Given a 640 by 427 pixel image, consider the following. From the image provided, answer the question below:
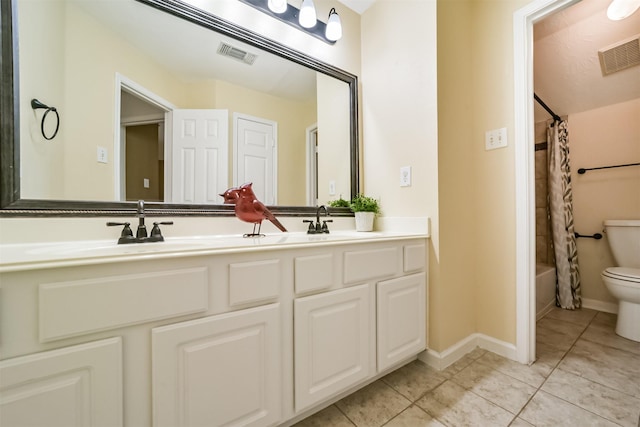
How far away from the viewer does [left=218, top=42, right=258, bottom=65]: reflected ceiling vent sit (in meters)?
1.38

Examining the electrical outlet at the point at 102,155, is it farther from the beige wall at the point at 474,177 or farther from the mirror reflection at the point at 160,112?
the beige wall at the point at 474,177

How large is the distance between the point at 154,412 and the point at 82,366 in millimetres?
224

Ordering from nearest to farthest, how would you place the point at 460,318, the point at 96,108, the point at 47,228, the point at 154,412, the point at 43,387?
the point at 43,387
the point at 154,412
the point at 47,228
the point at 96,108
the point at 460,318

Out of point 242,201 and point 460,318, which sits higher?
point 242,201

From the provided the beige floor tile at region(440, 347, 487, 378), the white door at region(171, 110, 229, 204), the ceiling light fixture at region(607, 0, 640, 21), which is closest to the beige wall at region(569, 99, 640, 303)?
the ceiling light fixture at region(607, 0, 640, 21)

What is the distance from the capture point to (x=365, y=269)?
1143 millimetres

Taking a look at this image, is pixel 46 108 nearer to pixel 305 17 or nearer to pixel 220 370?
pixel 220 370

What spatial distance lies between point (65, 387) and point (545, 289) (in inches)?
119

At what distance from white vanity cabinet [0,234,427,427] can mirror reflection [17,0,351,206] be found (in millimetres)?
598

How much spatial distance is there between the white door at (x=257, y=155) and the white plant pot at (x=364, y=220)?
0.54 metres

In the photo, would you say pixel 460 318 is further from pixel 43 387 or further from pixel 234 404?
pixel 43 387

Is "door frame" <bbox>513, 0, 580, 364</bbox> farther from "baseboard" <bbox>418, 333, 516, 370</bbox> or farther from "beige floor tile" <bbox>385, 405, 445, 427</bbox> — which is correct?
"beige floor tile" <bbox>385, 405, 445, 427</bbox>

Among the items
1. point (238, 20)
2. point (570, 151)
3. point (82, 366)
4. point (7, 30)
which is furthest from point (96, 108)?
point (570, 151)

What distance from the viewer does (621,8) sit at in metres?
1.57
